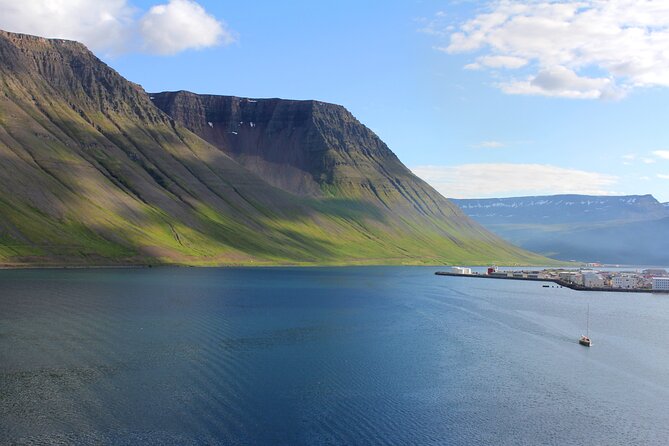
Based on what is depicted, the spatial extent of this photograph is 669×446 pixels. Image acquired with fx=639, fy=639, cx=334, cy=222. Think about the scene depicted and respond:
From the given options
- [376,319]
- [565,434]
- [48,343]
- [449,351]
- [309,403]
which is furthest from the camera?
[376,319]

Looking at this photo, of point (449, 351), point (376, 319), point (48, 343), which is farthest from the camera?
point (376, 319)

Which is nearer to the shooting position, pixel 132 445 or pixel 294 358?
pixel 132 445

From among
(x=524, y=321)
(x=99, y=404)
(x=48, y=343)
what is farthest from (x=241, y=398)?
(x=524, y=321)

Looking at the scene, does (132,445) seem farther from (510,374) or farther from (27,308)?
(27,308)

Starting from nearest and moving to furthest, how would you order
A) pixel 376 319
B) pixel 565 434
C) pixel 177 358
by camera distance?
pixel 565 434 → pixel 177 358 → pixel 376 319

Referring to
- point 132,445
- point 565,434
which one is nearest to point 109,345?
point 132,445

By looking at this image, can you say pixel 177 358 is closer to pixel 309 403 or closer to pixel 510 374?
pixel 309 403

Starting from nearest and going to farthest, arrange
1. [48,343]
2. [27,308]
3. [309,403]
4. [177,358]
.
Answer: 1. [309,403]
2. [177,358]
3. [48,343]
4. [27,308]
